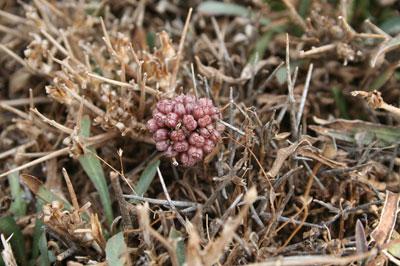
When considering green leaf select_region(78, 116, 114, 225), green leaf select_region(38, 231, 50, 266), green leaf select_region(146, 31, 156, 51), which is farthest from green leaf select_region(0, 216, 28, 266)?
green leaf select_region(146, 31, 156, 51)

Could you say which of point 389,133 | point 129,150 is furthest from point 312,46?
point 129,150

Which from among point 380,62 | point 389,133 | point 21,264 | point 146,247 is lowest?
point 21,264

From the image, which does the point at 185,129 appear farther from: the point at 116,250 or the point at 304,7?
the point at 304,7

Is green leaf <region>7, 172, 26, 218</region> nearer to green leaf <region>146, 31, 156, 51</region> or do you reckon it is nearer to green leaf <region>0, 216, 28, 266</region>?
green leaf <region>0, 216, 28, 266</region>

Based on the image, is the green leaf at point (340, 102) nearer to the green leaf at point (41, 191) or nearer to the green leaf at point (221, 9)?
the green leaf at point (221, 9)

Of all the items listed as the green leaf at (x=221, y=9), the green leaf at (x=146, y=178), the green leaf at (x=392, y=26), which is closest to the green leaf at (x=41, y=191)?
the green leaf at (x=146, y=178)

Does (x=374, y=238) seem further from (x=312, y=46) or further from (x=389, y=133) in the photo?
(x=312, y=46)

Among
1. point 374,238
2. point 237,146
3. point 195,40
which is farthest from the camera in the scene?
point 195,40
